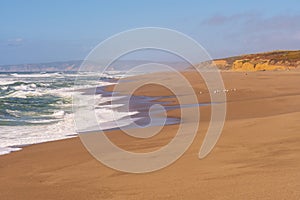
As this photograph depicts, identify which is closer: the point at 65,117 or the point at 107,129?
the point at 107,129

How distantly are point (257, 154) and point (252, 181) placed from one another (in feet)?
5.49

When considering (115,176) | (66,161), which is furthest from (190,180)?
(66,161)

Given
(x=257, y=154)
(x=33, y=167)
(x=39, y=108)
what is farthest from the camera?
(x=39, y=108)

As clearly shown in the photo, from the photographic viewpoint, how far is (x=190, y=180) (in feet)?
19.1

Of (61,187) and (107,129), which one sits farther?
(107,129)

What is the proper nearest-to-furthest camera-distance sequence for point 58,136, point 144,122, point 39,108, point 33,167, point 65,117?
point 33,167 → point 58,136 → point 144,122 → point 65,117 → point 39,108

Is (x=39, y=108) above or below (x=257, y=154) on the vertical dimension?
above

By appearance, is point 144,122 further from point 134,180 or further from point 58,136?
point 134,180

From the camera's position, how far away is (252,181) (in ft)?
18.0

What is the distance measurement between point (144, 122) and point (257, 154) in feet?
24.7

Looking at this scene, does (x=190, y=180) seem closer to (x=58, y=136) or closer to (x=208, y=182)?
(x=208, y=182)

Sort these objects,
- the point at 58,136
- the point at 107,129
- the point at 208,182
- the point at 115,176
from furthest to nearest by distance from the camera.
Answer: the point at 107,129, the point at 58,136, the point at 115,176, the point at 208,182

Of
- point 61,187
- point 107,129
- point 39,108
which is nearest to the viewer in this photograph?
point 61,187

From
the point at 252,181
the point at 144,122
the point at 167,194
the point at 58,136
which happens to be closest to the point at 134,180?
the point at 167,194
